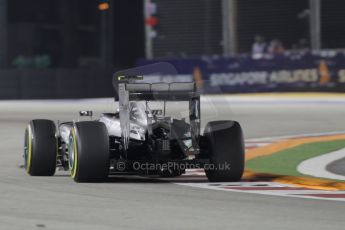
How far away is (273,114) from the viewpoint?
29.2m

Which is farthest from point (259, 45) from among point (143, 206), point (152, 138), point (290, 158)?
point (143, 206)

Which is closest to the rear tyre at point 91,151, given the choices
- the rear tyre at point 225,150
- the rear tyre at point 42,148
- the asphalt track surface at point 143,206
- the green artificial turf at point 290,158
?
the asphalt track surface at point 143,206

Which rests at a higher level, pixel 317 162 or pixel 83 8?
pixel 83 8

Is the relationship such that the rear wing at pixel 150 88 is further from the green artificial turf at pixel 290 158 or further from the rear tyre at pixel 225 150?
the green artificial turf at pixel 290 158

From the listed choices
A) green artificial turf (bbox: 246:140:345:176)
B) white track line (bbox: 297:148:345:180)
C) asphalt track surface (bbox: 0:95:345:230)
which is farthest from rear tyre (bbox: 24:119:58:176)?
white track line (bbox: 297:148:345:180)

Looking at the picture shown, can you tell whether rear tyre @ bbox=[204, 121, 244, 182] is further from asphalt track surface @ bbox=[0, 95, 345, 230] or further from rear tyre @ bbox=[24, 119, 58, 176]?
rear tyre @ bbox=[24, 119, 58, 176]

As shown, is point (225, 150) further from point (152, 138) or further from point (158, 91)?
point (158, 91)

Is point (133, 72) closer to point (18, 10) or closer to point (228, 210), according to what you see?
point (228, 210)

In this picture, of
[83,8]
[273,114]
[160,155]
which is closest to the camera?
[160,155]

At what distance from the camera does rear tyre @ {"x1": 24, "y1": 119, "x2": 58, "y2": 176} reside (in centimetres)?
1305

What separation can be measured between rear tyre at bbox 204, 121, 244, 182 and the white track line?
1.34 meters

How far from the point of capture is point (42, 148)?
1307cm

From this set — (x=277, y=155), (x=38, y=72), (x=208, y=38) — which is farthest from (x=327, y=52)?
(x=277, y=155)

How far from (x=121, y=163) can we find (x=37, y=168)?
4.49 ft
